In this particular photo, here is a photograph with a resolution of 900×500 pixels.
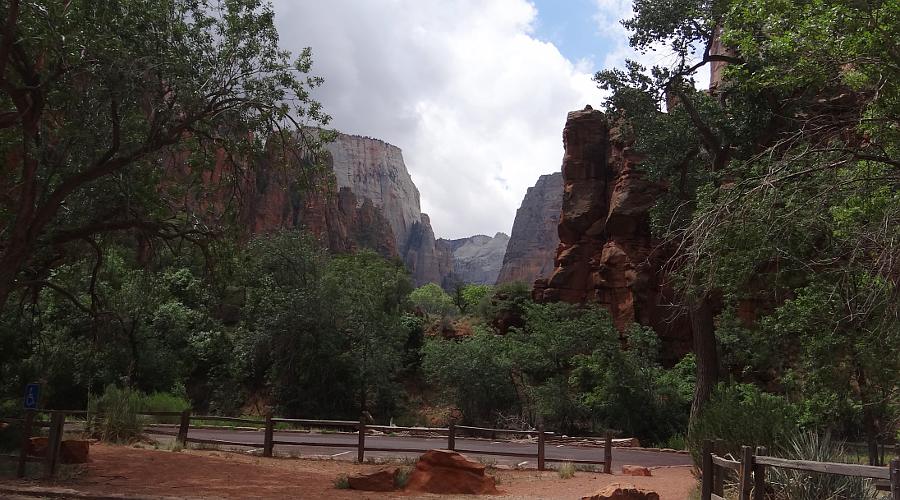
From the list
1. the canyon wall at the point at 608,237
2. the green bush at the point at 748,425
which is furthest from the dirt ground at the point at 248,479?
the canyon wall at the point at 608,237

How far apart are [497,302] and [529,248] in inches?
2989

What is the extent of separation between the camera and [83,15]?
1149 cm

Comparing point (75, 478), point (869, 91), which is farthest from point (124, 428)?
point (869, 91)

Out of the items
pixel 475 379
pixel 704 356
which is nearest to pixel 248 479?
pixel 704 356

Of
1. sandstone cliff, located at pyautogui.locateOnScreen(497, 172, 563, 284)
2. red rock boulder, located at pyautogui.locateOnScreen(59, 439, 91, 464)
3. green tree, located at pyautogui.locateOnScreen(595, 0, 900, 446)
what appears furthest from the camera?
sandstone cliff, located at pyautogui.locateOnScreen(497, 172, 563, 284)

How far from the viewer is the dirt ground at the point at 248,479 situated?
11.3 m

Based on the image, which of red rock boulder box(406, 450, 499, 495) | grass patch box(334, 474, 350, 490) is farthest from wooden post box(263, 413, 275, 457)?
red rock boulder box(406, 450, 499, 495)

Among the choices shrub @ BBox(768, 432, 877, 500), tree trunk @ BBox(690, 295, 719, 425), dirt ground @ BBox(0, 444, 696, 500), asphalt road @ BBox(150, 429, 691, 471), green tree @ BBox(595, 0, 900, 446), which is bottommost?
asphalt road @ BBox(150, 429, 691, 471)

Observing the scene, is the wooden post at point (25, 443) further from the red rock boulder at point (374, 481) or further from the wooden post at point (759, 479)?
the wooden post at point (759, 479)

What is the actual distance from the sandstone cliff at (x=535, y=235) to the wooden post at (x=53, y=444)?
354 ft

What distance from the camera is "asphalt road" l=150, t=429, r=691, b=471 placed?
59.5 feet

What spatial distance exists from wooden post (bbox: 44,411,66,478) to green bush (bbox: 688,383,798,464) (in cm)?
1090

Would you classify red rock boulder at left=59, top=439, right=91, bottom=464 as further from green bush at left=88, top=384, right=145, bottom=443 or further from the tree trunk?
the tree trunk

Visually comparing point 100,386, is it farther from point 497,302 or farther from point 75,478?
point 497,302
